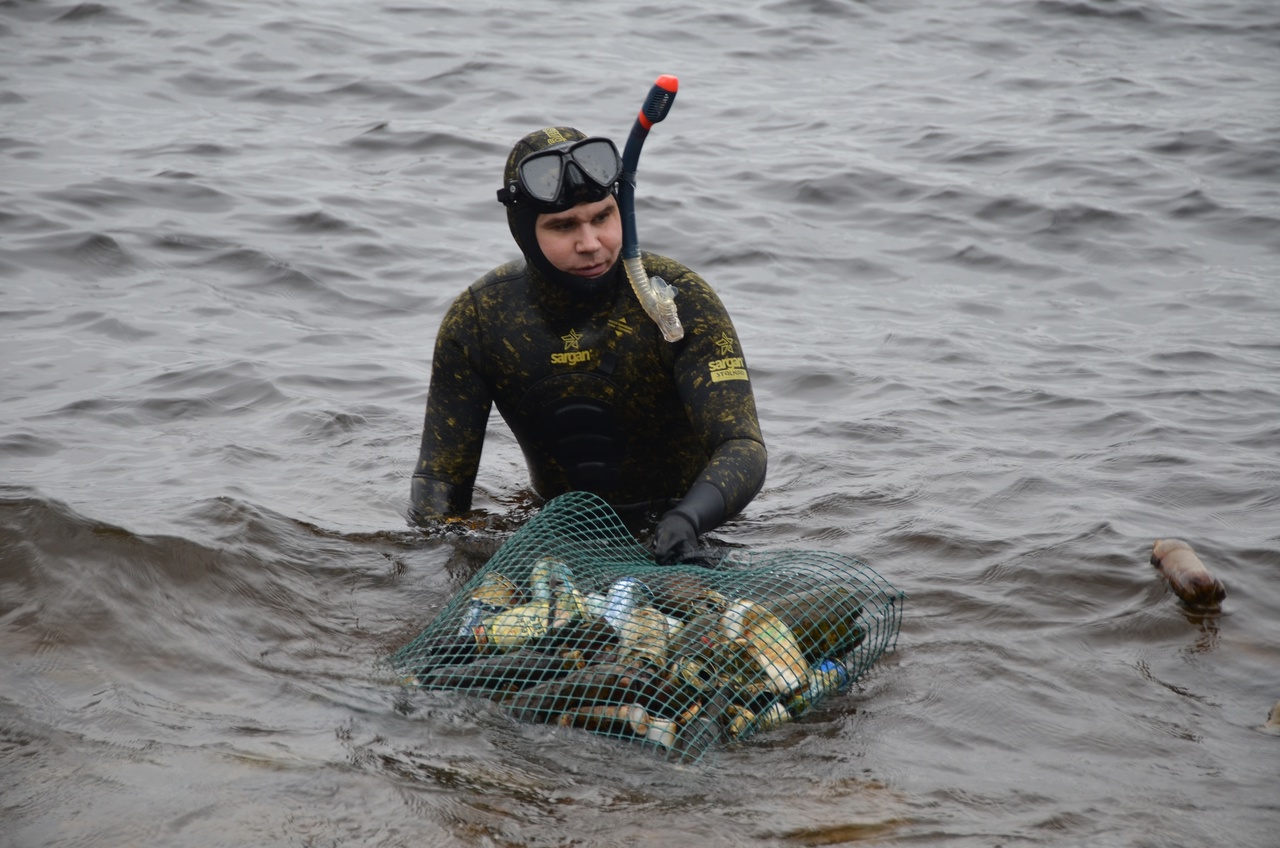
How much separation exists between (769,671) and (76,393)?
4954mm

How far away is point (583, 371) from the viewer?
511 cm

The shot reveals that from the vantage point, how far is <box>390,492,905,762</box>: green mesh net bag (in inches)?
150

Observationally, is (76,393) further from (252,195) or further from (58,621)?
(252,195)

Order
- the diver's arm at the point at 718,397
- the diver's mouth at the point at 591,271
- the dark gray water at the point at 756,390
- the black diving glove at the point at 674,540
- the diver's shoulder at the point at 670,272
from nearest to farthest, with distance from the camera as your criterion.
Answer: the dark gray water at the point at 756,390 → the black diving glove at the point at 674,540 → the diver's arm at the point at 718,397 → the diver's mouth at the point at 591,271 → the diver's shoulder at the point at 670,272

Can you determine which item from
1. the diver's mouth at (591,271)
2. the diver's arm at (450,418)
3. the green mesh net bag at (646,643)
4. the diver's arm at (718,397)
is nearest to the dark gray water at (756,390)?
the green mesh net bag at (646,643)

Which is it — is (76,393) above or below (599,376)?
below

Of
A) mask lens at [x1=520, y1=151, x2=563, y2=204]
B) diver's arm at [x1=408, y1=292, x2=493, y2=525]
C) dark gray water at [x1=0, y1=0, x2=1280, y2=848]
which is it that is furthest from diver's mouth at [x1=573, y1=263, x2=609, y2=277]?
dark gray water at [x1=0, y1=0, x2=1280, y2=848]

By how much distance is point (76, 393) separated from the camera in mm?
7258

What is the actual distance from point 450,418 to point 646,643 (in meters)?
1.73

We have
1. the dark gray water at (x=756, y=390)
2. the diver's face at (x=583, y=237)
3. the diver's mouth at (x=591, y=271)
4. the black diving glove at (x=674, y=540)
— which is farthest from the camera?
the diver's mouth at (x=591, y=271)

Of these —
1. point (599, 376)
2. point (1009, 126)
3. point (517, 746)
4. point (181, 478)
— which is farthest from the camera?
point (1009, 126)

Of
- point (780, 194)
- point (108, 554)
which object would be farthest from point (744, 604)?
point (780, 194)

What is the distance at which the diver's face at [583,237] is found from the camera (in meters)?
4.77

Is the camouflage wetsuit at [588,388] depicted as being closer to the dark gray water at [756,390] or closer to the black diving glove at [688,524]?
the black diving glove at [688,524]
